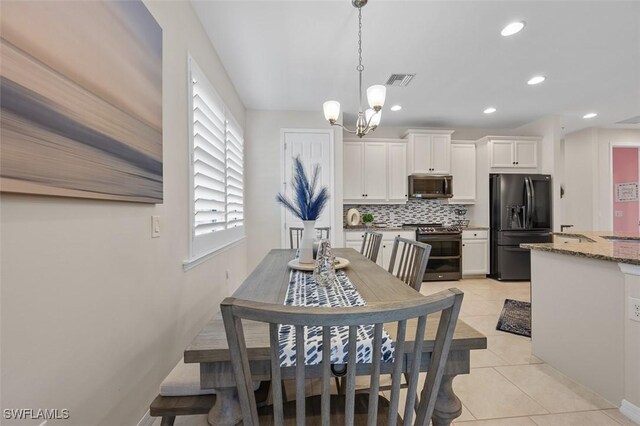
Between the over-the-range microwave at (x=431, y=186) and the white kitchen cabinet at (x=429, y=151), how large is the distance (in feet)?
0.31

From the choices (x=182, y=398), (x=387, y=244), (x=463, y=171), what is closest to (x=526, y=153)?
(x=463, y=171)

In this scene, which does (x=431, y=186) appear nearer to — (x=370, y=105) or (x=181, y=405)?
(x=370, y=105)

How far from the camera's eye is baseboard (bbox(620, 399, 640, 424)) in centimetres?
156

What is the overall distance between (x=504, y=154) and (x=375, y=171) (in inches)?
86.1

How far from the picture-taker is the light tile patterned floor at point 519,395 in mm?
1602

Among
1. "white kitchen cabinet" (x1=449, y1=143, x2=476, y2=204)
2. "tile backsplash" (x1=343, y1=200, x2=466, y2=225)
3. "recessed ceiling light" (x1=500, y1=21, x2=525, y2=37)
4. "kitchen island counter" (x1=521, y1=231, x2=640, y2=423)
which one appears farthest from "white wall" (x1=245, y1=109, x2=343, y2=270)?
"kitchen island counter" (x1=521, y1=231, x2=640, y2=423)

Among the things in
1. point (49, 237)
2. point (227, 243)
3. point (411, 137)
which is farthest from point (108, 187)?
point (411, 137)

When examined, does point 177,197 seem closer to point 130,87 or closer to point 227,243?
point 130,87

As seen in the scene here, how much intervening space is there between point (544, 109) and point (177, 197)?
203 inches

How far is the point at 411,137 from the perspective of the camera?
4688 mm

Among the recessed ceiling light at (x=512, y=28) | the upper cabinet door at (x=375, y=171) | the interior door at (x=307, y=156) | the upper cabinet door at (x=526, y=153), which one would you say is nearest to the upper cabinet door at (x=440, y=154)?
the upper cabinet door at (x=375, y=171)

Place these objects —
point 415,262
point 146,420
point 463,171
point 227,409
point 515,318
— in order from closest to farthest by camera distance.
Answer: point 227,409 < point 146,420 < point 415,262 < point 515,318 < point 463,171

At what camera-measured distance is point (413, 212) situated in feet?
16.7

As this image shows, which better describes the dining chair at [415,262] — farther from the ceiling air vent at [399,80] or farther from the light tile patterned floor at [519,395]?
the ceiling air vent at [399,80]
